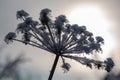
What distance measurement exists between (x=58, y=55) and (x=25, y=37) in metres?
4.65

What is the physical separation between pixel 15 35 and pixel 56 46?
568 centimetres

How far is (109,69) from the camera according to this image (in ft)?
136

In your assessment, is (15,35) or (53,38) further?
(15,35)

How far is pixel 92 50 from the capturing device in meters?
40.0

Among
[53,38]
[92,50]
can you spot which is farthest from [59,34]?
[92,50]

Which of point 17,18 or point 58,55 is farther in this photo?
point 17,18

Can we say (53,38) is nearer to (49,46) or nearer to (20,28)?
(49,46)

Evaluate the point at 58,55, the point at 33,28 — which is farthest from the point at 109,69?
the point at 33,28

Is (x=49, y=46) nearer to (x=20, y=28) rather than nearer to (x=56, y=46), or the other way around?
(x=56, y=46)

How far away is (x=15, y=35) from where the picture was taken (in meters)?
42.4

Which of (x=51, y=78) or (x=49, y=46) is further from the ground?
(x=49, y=46)

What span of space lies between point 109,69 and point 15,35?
385 inches

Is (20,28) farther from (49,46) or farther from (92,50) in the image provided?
(92,50)

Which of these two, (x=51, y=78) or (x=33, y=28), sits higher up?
(x=33, y=28)
